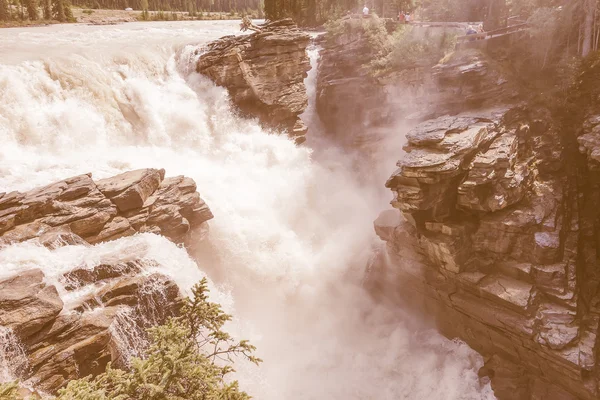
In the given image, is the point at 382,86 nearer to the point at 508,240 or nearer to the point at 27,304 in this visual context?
the point at 508,240

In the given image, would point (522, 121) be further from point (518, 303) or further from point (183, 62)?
point (183, 62)

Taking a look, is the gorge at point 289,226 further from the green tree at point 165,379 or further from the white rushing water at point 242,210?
the green tree at point 165,379

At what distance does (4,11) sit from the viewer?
120 feet

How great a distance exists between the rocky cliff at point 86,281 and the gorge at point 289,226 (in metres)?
0.06

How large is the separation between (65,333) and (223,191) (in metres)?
10.9

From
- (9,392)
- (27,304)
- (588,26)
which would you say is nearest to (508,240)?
(588,26)

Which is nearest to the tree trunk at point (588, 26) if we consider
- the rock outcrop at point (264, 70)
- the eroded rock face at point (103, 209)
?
the rock outcrop at point (264, 70)

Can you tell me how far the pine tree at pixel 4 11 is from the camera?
3593 centimetres

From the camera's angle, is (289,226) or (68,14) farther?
(68,14)

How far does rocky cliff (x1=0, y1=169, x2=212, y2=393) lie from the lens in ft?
31.1

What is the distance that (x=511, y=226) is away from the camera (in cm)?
1538

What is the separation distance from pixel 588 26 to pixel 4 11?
49543mm

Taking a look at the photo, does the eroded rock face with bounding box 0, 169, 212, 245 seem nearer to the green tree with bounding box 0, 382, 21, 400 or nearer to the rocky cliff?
the rocky cliff

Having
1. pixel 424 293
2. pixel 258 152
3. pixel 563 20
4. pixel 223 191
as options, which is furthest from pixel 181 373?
pixel 563 20
